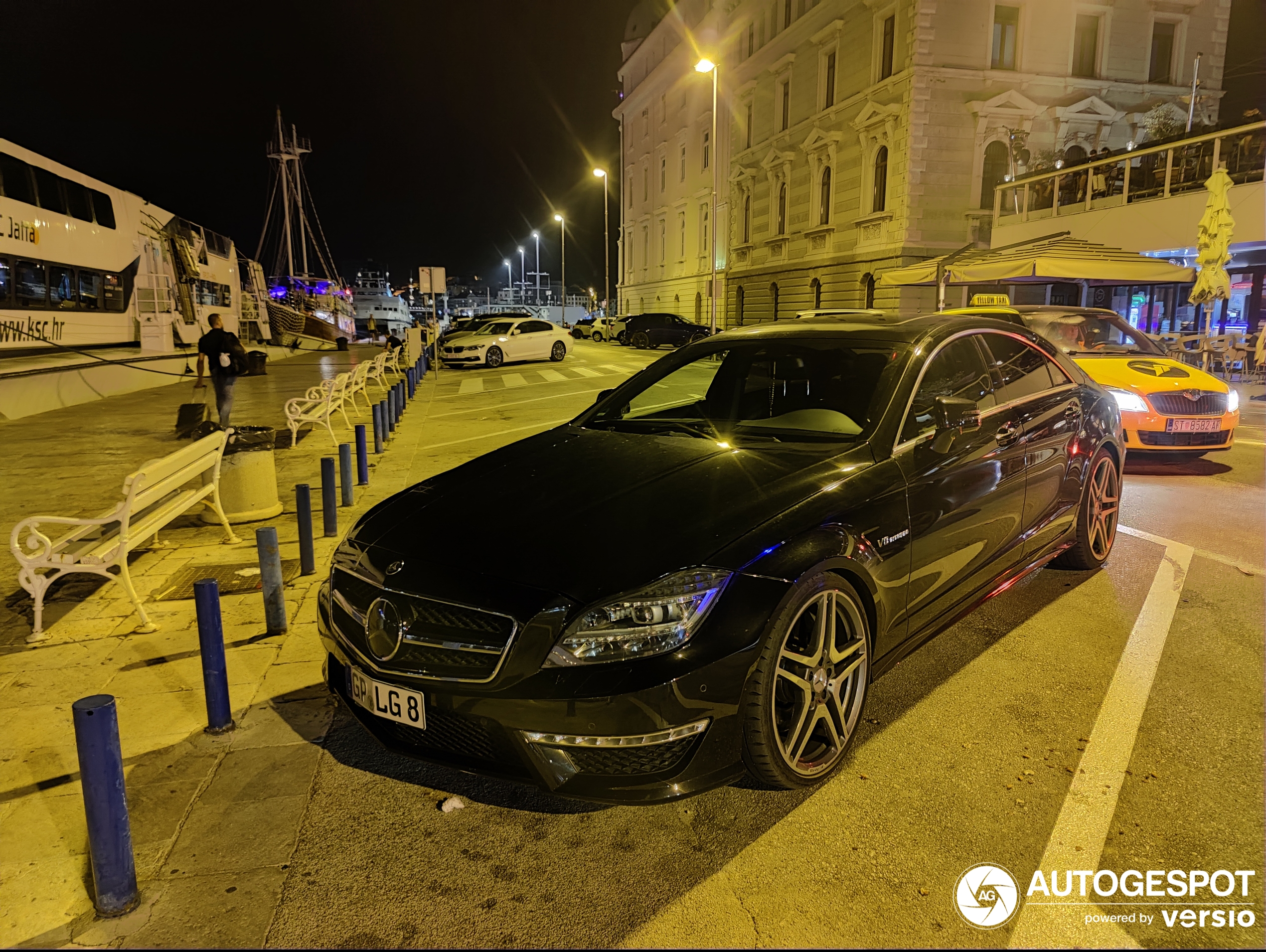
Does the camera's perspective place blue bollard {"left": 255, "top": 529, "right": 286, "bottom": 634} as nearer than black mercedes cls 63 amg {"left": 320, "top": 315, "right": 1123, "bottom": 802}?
No

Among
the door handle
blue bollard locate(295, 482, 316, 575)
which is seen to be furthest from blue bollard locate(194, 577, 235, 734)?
the door handle

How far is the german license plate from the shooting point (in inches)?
344

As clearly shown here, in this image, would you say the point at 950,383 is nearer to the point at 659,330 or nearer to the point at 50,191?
the point at 50,191

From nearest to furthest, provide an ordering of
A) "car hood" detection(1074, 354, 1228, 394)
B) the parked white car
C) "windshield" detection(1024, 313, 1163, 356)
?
"car hood" detection(1074, 354, 1228, 394)
"windshield" detection(1024, 313, 1163, 356)
the parked white car

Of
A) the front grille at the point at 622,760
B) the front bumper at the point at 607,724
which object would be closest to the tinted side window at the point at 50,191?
the front bumper at the point at 607,724

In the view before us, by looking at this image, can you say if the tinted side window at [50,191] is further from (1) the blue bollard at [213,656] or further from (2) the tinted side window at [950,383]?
(2) the tinted side window at [950,383]

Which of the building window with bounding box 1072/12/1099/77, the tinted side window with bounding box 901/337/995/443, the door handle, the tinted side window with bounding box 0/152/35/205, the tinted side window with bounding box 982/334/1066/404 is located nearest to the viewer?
the tinted side window with bounding box 901/337/995/443

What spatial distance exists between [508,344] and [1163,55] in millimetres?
27102

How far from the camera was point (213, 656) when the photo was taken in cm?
351

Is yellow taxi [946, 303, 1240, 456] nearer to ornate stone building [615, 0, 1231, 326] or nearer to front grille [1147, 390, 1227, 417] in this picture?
front grille [1147, 390, 1227, 417]

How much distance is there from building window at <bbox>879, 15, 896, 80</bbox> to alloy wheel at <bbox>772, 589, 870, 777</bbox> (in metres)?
32.7

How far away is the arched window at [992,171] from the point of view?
30.4m

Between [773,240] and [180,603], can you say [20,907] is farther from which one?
[773,240]

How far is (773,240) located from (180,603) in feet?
126
